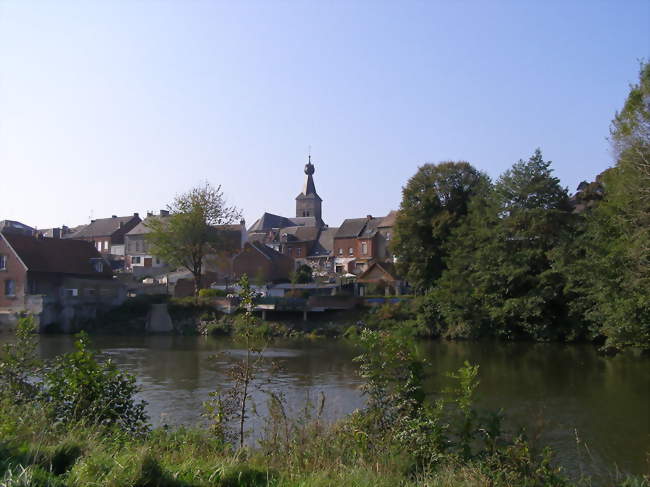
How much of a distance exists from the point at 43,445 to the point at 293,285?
5204 centimetres

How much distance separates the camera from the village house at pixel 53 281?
156ft

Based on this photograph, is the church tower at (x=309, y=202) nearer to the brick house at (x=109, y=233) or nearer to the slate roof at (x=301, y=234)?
the slate roof at (x=301, y=234)

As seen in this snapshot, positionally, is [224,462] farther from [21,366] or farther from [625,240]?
[625,240]

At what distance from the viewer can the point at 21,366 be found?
10.5 metres

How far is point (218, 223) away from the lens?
192ft

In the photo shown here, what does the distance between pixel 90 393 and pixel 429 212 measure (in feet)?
138

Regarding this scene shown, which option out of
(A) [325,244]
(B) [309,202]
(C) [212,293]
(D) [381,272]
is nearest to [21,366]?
(C) [212,293]

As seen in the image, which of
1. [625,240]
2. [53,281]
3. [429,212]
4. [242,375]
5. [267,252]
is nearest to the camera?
[242,375]

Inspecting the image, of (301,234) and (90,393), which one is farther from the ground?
(301,234)

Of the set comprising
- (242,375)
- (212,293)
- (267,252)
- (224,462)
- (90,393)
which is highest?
(267,252)

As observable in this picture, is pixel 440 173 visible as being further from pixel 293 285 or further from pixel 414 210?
pixel 293 285

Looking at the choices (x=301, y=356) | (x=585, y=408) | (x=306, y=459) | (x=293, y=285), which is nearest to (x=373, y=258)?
(x=293, y=285)

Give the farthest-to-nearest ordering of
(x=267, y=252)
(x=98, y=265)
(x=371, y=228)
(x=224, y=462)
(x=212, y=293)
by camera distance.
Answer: (x=371, y=228)
(x=267, y=252)
(x=98, y=265)
(x=212, y=293)
(x=224, y=462)

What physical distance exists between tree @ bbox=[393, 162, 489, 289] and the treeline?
83 mm
